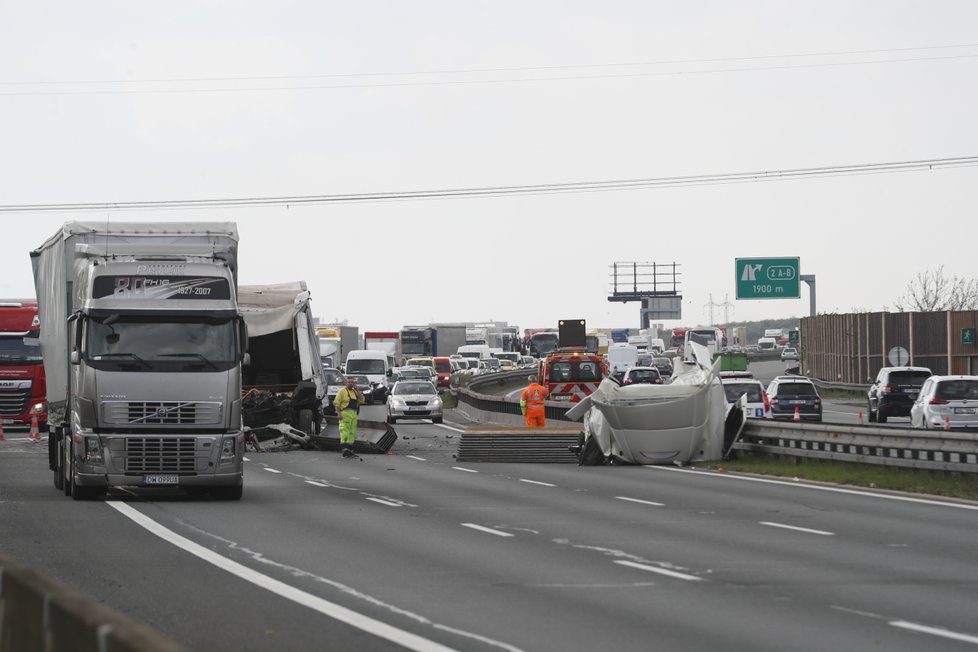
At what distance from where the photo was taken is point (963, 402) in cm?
3484

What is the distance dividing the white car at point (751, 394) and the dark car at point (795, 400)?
3513 millimetres

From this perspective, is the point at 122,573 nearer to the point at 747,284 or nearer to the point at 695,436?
the point at 695,436

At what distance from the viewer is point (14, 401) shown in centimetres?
4144

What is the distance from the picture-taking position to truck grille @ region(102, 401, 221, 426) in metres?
19.9

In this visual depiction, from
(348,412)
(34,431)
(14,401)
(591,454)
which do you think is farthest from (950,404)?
(14,401)

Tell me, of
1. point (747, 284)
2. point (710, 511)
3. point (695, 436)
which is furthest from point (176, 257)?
point (747, 284)

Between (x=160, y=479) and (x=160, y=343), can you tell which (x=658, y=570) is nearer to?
(x=160, y=479)

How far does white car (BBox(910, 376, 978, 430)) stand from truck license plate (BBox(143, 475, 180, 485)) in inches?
794

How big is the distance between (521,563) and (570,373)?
33.5 meters

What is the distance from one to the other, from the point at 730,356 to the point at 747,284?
384 centimetres

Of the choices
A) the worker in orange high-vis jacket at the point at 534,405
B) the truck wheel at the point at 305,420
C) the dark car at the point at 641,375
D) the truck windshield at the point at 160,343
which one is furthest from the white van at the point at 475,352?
the truck windshield at the point at 160,343

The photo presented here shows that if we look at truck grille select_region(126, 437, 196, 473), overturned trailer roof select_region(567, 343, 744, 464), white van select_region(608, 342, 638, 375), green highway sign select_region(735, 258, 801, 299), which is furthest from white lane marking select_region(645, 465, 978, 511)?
white van select_region(608, 342, 638, 375)

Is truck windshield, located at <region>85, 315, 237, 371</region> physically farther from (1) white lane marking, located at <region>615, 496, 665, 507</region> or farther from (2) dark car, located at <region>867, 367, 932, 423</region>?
(2) dark car, located at <region>867, 367, 932, 423</region>

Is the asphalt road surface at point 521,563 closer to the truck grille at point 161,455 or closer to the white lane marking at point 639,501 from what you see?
the white lane marking at point 639,501
